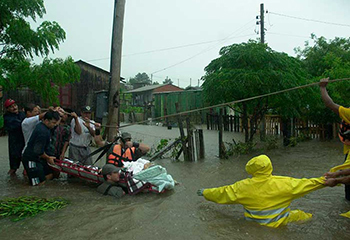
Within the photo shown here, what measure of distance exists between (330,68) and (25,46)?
14.1m

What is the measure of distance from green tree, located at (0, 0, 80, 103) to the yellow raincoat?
14.7 feet

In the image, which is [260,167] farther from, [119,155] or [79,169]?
[79,169]

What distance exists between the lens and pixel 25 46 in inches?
231

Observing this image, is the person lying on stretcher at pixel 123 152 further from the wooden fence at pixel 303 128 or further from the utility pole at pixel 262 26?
the utility pole at pixel 262 26

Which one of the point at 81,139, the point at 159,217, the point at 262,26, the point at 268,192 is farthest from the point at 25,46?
the point at 262,26

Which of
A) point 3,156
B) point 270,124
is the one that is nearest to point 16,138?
point 3,156

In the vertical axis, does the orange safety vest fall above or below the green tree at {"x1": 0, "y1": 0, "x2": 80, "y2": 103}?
below

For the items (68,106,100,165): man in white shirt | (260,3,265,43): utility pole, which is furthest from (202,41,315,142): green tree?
(260,3,265,43): utility pole

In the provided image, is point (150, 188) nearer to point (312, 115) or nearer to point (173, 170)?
point (173, 170)

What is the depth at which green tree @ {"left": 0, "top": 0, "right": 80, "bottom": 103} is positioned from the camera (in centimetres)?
535

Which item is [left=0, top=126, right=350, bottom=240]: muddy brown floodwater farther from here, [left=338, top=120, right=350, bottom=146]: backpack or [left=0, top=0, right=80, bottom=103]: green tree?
[left=0, top=0, right=80, bottom=103]: green tree

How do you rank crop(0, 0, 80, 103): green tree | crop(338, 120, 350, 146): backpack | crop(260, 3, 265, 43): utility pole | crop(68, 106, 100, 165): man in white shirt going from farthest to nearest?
crop(260, 3, 265, 43): utility pole < crop(68, 106, 100, 165): man in white shirt < crop(0, 0, 80, 103): green tree < crop(338, 120, 350, 146): backpack

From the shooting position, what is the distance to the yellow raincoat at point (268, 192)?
3.68 meters

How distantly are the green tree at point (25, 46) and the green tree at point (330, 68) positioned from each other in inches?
308
